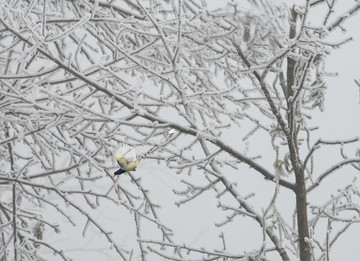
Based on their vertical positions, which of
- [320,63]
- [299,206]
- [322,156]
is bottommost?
[299,206]

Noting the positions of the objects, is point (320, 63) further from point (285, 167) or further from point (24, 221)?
point (24, 221)

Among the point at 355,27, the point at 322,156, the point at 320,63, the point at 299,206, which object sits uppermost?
the point at 355,27

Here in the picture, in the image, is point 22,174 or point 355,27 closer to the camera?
point 22,174

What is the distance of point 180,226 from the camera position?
54.6 feet

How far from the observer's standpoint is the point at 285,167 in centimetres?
264

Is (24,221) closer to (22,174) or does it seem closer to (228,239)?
(22,174)

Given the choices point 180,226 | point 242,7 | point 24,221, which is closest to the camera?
point 242,7

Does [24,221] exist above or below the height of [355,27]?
below

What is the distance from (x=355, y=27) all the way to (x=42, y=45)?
20.5m

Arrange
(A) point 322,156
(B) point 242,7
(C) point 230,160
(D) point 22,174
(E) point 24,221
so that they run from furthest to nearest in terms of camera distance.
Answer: (A) point 322,156 → (E) point 24,221 → (D) point 22,174 → (C) point 230,160 → (B) point 242,7

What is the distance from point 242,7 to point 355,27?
20357mm

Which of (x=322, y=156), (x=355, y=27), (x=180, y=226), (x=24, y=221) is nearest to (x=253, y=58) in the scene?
(x=24, y=221)

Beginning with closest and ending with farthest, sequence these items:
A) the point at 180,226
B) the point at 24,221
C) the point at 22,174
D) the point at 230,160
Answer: the point at 230,160 → the point at 22,174 → the point at 24,221 → the point at 180,226

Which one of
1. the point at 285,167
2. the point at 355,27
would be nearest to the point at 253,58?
the point at 285,167
